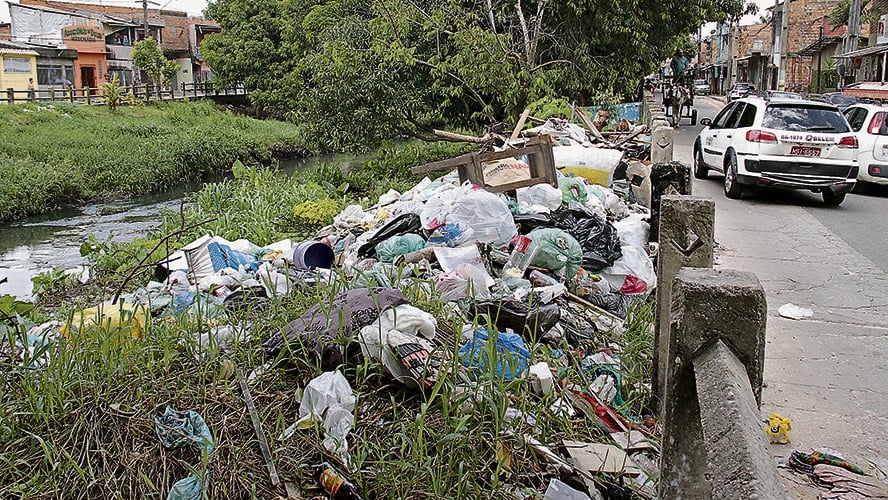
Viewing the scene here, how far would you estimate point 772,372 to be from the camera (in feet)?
18.9

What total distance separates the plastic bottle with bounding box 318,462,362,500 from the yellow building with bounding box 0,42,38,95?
46896 mm

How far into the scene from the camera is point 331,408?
3.69 meters

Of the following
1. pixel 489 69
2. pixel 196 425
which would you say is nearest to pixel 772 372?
pixel 196 425

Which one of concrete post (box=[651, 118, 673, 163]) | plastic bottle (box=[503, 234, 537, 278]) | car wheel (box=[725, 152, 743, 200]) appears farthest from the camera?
car wheel (box=[725, 152, 743, 200])

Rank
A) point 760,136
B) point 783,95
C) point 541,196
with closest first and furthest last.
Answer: point 541,196 < point 760,136 < point 783,95

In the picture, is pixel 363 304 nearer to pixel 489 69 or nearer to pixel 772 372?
pixel 772 372

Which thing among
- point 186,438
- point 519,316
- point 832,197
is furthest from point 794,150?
point 186,438

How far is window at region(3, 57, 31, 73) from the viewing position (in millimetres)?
45650

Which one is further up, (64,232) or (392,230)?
(392,230)

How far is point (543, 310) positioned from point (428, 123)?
15.9 metres

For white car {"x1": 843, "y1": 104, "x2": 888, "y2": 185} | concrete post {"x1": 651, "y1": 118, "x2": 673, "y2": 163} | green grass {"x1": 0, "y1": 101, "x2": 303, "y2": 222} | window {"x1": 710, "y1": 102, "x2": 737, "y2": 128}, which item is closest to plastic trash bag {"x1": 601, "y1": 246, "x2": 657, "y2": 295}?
concrete post {"x1": 651, "y1": 118, "x2": 673, "y2": 163}

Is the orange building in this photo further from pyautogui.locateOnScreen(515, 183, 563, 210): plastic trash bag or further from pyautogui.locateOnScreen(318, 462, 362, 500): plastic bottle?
pyautogui.locateOnScreen(318, 462, 362, 500): plastic bottle

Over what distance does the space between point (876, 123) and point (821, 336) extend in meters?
10.1

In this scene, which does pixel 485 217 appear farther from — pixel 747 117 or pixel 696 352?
pixel 747 117
